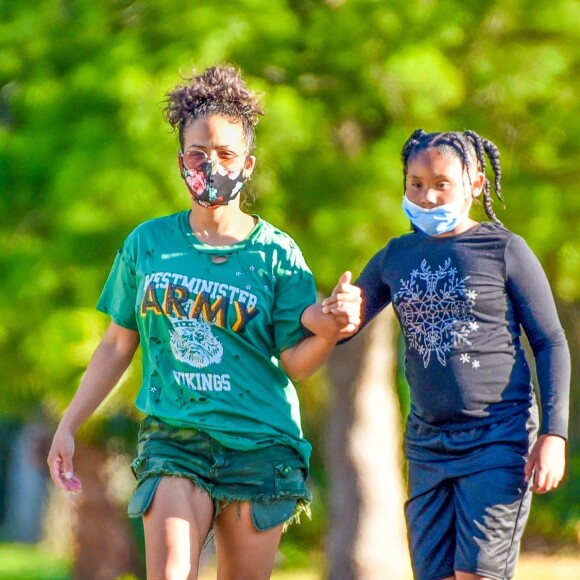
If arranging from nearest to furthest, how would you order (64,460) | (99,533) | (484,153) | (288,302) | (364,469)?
1. (288,302)
2. (64,460)
3. (484,153)
4. (364,469)
5. (99,533)

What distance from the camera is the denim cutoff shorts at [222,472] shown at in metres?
4.04

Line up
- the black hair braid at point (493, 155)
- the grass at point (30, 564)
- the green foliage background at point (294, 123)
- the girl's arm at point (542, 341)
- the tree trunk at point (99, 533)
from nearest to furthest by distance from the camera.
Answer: the girl's arm at point (542, 341) → the black hair braid at point (493, 155) → the green foliage background at point (294, 123) → the tree trunk at point (99, 533) → the grass at point (30, 564)

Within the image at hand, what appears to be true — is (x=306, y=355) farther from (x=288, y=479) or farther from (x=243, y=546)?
(x=243, y=546)

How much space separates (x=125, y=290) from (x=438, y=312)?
1.02 m

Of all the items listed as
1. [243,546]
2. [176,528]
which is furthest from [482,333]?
[176,528]

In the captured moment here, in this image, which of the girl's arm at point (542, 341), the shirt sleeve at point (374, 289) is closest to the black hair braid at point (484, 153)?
the girl's arm at point (542, 341)

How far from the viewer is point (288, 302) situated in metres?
4.14

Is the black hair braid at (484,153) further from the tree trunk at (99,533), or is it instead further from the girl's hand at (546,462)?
the tree trunk at (99,533)

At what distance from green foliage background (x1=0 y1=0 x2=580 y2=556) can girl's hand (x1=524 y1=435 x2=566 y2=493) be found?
12.7ft

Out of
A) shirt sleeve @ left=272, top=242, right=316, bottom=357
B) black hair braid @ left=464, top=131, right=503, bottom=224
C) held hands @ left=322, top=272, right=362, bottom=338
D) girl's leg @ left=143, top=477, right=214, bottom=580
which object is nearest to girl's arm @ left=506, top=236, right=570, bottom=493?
black hair braid @ left=464, top=131, right=503, bottom=224

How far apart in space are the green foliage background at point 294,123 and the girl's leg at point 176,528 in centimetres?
383

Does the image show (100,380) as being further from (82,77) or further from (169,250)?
(82,77)

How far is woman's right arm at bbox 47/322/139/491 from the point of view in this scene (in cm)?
426

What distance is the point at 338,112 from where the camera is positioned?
26.5ft
